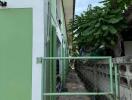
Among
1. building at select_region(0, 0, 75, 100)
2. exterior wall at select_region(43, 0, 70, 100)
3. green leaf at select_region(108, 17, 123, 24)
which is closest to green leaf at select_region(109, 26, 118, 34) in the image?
green leaf at select_region(108, 17, 123, 24)

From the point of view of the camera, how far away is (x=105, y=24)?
22.4 feet

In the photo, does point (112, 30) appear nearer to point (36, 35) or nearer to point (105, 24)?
point (105, 24)

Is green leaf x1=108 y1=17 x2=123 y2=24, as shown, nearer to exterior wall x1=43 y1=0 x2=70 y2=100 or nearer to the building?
exterior wall x1=43 y1=0 x2=70 y2=100

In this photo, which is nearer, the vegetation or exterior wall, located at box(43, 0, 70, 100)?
exterior wall, located at box(43, 0, 70, 100)
